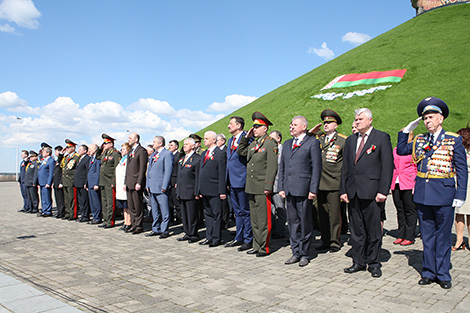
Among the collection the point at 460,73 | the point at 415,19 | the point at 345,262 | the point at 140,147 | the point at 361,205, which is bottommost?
the point at 345,262

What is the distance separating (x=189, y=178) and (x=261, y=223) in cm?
216

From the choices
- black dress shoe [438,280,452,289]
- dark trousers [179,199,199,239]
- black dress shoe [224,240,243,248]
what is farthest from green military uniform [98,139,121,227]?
black dress shoe [438,280,452,289]

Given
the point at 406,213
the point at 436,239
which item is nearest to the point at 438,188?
the point at 436,239

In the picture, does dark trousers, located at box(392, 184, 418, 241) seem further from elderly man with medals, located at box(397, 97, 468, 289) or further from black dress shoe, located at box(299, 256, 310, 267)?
black dress shoe, located at box(299, 256, 310, 267)

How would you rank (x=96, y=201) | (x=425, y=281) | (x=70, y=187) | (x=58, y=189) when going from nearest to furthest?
(x=425, y=281), (x=96, y=201), (x=70, y=187), (x=58, y=189)

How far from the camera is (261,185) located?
6742 mm

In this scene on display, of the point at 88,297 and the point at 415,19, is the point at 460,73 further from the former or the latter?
the point at 88,297

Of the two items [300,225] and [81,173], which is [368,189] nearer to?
[300,225]

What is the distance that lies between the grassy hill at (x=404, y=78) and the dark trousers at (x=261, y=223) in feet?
67.4

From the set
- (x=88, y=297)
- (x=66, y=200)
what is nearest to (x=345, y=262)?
(x=88, y=297)

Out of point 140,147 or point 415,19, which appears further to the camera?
point 415,19

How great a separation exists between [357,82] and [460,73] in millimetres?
7967

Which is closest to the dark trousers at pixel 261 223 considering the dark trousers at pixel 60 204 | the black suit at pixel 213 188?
the black suit at pixel 213 188

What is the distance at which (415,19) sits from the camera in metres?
46.2
